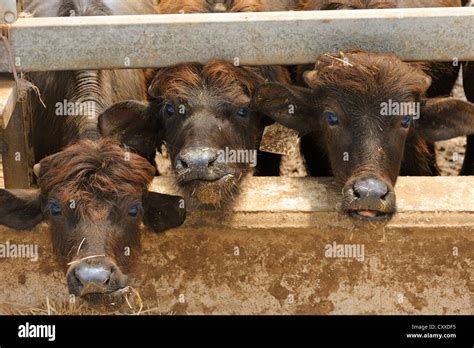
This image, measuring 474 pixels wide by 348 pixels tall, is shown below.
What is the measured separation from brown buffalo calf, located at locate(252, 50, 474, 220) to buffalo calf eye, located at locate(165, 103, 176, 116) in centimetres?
56

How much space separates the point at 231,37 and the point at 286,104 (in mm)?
615

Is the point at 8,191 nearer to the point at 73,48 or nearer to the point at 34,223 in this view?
the point at 34,223

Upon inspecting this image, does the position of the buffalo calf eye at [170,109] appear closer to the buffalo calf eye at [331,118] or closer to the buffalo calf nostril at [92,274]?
the buffalo calf eye at [331,118]

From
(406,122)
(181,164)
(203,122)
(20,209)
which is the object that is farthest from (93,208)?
(406,122)

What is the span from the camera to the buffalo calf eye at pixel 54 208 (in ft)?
20.1

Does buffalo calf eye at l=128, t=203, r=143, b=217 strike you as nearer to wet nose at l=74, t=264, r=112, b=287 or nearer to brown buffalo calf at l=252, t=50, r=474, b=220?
wet nose at l=74, t=264, r=112, b=287

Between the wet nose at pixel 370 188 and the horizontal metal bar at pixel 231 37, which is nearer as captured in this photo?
the wet nose at pixel 370 188

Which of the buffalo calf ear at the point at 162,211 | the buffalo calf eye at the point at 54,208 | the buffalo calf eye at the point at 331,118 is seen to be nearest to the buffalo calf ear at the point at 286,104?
the buffalo calf eye at the point at 331,118

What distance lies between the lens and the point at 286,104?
278 inches

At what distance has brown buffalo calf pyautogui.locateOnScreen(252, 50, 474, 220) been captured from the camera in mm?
6363

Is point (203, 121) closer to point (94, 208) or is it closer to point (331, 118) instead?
point (331, 118)

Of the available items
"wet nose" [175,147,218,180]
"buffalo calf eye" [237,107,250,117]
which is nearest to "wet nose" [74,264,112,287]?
"wet nose" [175,147,218,180]

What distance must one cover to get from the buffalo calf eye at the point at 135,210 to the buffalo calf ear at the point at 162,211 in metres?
Answer: 0.12

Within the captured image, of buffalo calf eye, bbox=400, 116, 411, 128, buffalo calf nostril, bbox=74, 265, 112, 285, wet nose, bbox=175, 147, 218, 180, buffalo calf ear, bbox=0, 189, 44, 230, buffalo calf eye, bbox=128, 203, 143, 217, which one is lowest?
buffalo calf nostril, bbox=74, 265, 112, 285
